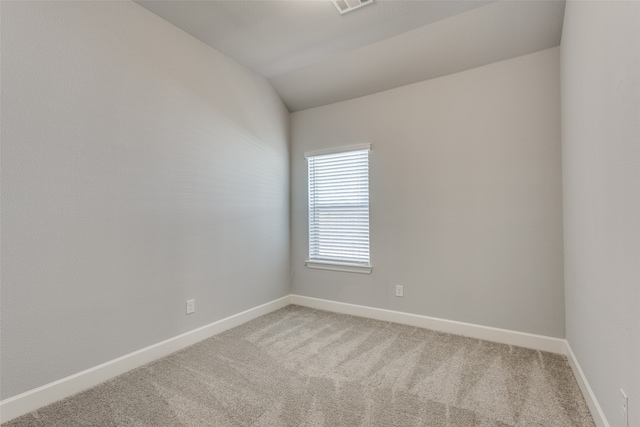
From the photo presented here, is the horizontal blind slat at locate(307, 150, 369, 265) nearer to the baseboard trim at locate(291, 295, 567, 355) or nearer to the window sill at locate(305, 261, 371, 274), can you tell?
the window sill at locate(305, 261, 371, 274)

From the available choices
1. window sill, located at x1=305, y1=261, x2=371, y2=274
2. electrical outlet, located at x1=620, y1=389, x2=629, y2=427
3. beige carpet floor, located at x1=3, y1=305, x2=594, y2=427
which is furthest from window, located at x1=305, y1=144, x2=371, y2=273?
electrical outlet, located at x1=620, y1=389, x2=629, y2=427

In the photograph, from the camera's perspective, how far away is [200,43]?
276 centimetres

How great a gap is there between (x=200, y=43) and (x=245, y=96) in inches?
24.8

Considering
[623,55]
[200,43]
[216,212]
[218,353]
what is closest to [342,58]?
[200,43]

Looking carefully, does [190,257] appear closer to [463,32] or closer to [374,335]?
[374,335]

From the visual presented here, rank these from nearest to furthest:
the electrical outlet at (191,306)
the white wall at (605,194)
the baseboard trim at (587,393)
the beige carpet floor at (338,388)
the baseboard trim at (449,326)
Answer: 1. the white wall at (605,194)
2. the baseboard trim at (587,393)
3. the beige carpet floor at (338,388)
4. the baseboard trim at (449,326)
5. the electrical outlet at (191,306)

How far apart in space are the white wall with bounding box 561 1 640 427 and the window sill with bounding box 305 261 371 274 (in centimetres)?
177

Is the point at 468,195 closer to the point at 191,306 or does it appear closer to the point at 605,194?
the point at 605,194

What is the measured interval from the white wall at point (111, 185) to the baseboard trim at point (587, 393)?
2749 mm

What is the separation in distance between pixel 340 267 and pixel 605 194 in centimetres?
247

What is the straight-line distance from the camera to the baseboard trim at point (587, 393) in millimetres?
1516

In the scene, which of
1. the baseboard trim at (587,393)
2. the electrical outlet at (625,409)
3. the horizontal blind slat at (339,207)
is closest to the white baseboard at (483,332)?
the baseboard trim at (587,393)

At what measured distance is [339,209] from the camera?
3.55 meters

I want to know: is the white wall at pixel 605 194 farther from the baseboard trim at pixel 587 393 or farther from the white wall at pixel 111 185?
the white wall at pixel 111 185
